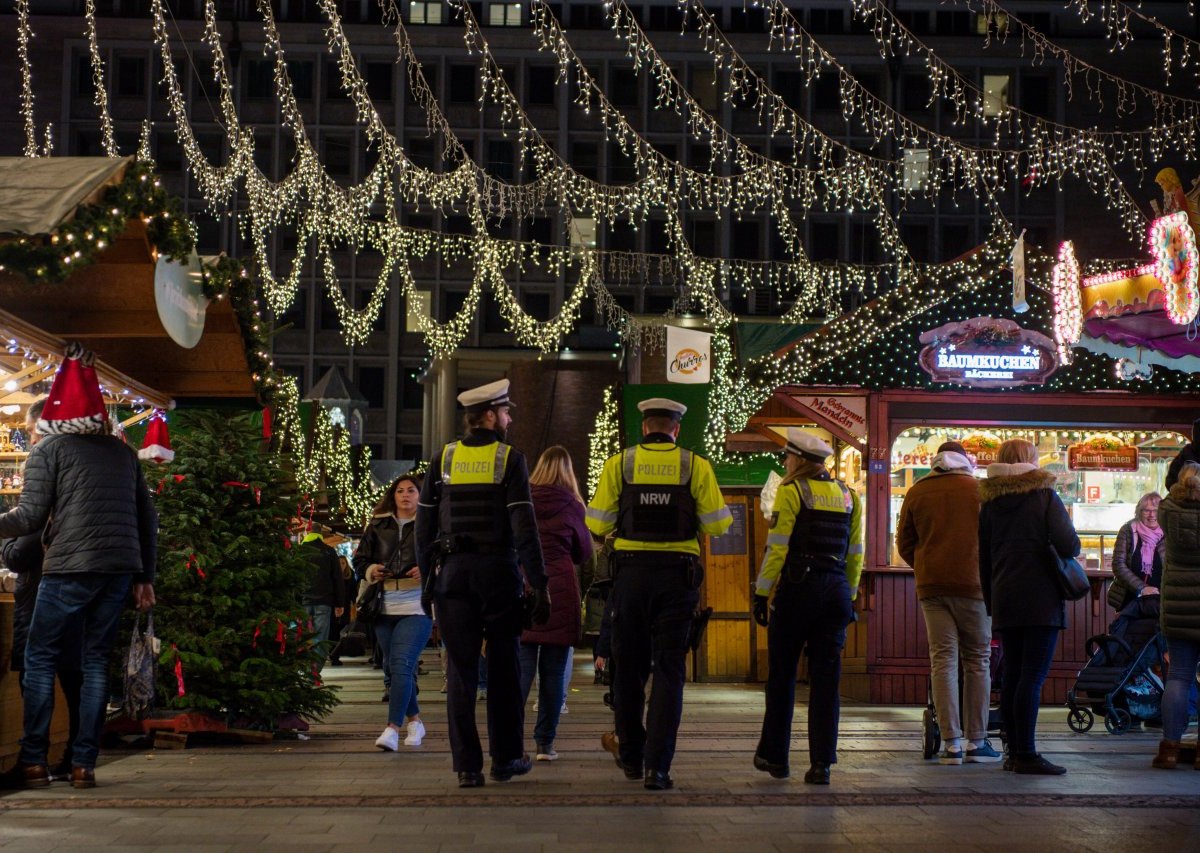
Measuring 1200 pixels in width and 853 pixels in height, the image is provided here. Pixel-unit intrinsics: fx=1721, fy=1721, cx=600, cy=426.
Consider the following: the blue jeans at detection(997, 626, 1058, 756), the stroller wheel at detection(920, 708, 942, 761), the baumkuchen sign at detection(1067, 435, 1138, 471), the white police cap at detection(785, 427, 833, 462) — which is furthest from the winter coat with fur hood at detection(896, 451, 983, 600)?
the baumkuchen sign at detection(1067, 435, 1138, 471)

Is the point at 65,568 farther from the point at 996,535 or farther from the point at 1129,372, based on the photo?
the point at 1129,372

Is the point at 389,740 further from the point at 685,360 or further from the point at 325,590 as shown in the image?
the point at 685,360

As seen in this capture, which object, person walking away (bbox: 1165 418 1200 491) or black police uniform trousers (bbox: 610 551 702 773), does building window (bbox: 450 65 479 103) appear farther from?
black police uniform trousers (bbox: 610 551 702 773)

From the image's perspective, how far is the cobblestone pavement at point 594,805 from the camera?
675 cm

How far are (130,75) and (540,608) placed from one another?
58569mm

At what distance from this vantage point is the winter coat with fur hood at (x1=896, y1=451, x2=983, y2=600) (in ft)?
32.8

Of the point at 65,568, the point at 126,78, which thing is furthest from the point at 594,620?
the point at 126,78

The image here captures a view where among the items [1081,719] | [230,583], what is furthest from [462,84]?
[230,583]

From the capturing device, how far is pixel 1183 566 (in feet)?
31.6

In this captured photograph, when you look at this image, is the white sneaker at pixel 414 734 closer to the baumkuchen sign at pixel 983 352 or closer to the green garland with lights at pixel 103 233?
the green garland with lights at pixel 103 233

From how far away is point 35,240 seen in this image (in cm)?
788

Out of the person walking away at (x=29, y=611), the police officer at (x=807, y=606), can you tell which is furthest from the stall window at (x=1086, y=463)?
the person walking away at (x=29, y=611)

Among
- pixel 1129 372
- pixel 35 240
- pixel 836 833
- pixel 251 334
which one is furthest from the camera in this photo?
pixel 1129 372

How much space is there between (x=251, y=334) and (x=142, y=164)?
262cm
